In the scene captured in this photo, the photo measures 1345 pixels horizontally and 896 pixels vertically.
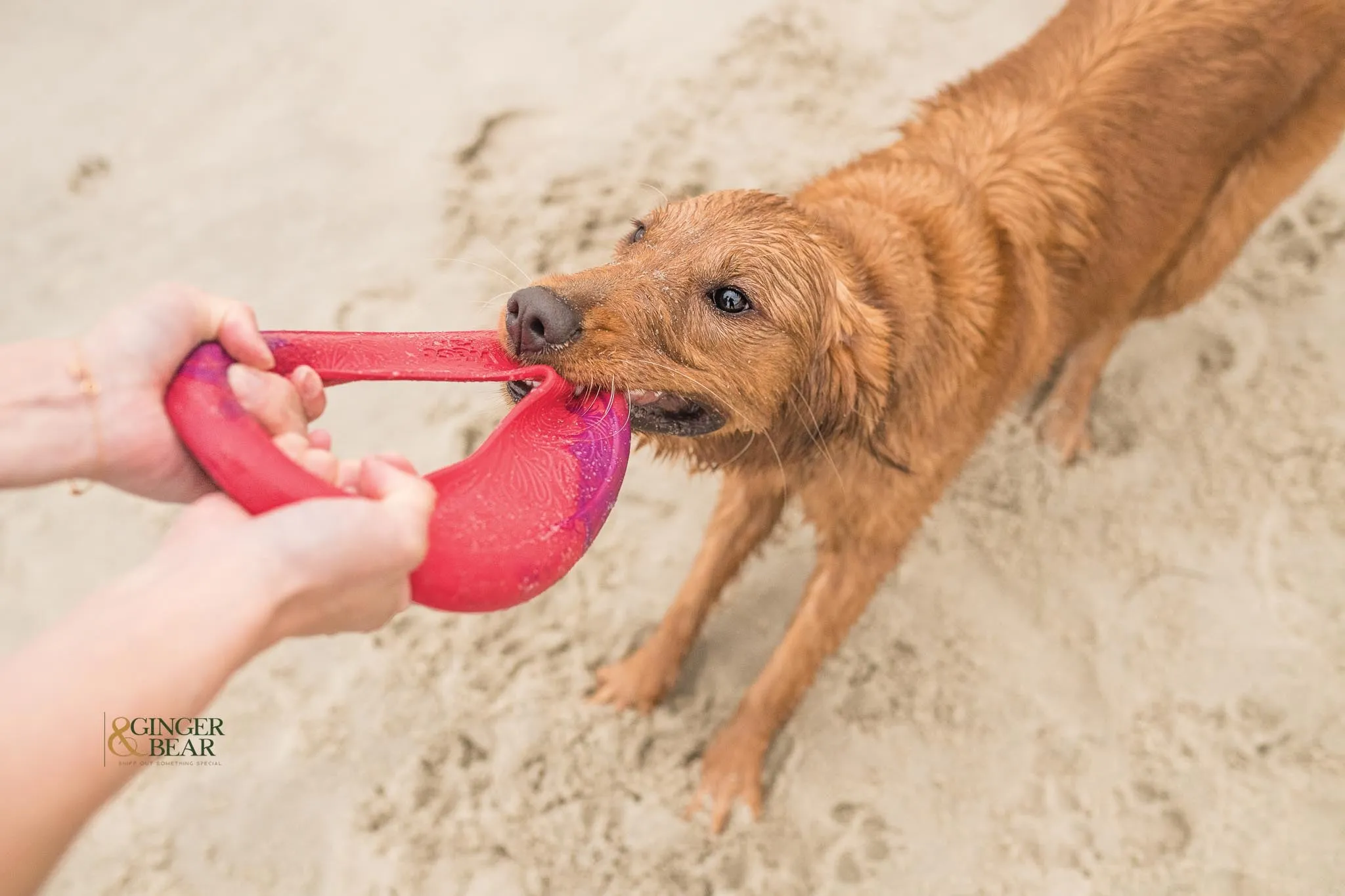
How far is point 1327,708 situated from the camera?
3131mm

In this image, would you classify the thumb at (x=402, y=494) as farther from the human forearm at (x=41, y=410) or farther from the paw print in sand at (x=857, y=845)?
the paw print in sand at (x=857, y=845)

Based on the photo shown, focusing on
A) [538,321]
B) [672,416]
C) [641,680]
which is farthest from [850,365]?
[641,680]

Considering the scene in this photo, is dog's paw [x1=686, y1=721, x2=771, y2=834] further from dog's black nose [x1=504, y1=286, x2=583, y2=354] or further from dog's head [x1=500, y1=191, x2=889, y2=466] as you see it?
dog's black nose [x1=504, y1=286, x2=583, y2=354]

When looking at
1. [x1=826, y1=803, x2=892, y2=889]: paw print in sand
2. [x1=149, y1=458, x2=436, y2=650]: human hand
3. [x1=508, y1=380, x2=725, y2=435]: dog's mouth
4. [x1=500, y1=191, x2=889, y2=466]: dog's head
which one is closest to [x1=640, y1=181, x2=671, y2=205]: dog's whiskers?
[x1=500, y1=191, x2=889, y2=466]: dog's head

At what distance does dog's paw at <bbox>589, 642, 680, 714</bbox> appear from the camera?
300 centimetres

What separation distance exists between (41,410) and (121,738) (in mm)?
647

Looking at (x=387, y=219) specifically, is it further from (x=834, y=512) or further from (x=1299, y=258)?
(x=1299, y=258)

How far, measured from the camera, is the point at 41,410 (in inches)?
60.2

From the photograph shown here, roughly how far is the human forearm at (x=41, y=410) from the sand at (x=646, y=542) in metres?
1.63

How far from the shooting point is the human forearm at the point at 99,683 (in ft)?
3.59

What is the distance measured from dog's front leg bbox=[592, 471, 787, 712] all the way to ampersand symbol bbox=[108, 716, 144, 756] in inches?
73.9

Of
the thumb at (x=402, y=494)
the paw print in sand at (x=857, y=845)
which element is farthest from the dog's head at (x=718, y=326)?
the paw print in sand at (x=857, y=845)

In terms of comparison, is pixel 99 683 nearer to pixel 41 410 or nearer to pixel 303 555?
pixel 303 555

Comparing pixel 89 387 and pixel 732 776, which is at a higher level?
pixel 89 387
